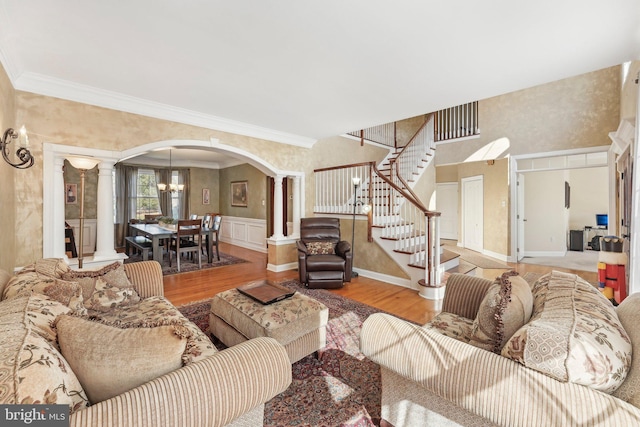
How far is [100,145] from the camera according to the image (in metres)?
3.23

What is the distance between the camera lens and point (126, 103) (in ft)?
10.9

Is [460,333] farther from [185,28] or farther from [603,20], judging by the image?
[185,28]

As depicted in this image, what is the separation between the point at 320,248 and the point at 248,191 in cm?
393

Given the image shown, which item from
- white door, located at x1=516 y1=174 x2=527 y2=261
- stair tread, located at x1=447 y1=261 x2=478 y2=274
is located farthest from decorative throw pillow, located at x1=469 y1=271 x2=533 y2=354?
white door, located at x1=516 y1=174 x2=527 y2=261

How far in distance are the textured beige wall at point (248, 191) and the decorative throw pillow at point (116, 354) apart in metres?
6.07

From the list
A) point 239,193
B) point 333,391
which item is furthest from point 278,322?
point 239,193

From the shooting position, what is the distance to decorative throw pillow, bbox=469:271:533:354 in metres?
1.20

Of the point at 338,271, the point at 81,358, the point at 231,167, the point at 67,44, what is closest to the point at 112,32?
the point at 67,44

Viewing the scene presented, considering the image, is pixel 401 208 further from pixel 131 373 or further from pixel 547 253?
pixel 131 373

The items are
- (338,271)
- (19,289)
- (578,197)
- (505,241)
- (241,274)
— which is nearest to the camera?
(19,289)

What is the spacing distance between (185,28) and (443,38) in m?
1.96

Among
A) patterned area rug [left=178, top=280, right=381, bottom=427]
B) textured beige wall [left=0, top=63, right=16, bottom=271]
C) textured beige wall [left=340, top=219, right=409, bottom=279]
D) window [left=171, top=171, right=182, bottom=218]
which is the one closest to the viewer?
patterned area rug [left=178, top=280, right=381, bottom=427]
